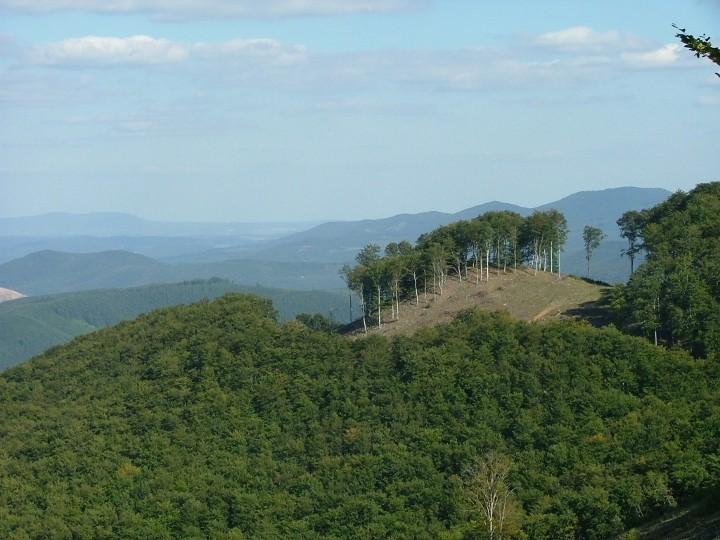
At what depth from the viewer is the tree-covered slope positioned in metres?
49.3

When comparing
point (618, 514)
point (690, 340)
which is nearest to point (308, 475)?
point (618, 514)

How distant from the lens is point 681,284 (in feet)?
203

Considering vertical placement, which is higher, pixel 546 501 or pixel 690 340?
pixel 690 340

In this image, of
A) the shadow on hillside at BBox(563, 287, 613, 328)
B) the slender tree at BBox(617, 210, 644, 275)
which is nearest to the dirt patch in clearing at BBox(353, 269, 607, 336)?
the shadow on hillside at BBox(563, 287, 613, 328)

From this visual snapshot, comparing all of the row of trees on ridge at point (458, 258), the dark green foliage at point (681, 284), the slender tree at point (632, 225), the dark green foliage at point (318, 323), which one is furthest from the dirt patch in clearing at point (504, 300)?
the slender tree at point (632, 225)

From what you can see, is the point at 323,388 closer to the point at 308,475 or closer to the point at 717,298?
the point at 308,475

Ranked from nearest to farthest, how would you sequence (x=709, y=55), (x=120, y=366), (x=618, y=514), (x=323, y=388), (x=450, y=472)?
(x=709, y=55)
(x=618, y=514)
(x=450, y=472)
(x=323, y=388)
(x=120, y=366)

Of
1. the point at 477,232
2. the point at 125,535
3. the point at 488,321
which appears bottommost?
the point at 125,535

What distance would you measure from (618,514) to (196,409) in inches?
1118

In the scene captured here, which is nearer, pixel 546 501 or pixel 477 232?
pixel 546 501

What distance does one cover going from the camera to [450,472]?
53906 mm

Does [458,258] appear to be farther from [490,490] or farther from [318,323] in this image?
[490,490]

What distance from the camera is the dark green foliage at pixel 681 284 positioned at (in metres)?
59.5

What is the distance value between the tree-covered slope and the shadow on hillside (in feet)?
18.7
